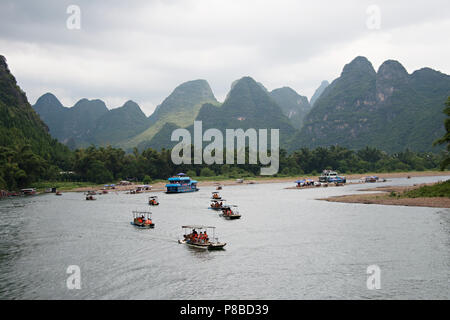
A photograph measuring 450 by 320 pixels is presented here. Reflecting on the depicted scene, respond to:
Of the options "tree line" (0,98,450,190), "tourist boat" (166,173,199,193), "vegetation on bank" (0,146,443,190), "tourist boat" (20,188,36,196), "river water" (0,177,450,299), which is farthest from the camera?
"vegetation on bank" (0,146,443,190)

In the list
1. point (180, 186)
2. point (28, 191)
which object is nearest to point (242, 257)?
point (180, 186)

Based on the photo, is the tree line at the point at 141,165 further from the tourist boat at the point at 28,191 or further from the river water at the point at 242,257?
the river water at the point at 242,257

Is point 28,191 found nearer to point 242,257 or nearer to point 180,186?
point 180,186

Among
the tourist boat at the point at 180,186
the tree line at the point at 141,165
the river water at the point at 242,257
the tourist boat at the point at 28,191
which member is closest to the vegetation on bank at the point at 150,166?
the tree line at the point at 141,165

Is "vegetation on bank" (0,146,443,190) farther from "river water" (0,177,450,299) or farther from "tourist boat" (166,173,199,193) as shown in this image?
"river water" (0,177,450,299)

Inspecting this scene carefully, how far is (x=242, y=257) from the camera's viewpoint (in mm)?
31531

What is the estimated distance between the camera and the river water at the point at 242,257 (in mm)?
23984

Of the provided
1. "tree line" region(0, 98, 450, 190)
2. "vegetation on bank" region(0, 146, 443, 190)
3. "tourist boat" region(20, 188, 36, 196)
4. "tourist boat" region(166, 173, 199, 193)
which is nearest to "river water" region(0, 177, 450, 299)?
"tourist boat" region(166, 173, 199, 193)

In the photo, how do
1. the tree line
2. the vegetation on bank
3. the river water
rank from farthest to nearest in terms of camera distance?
1. the vegetation on bank
2. the tree line
3. the river water

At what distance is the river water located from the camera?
78.7 ft

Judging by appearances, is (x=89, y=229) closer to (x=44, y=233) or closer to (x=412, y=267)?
(x=44, y=233)

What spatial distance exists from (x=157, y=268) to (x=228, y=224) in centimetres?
2099
